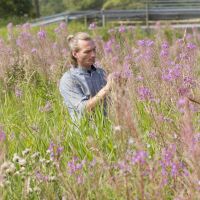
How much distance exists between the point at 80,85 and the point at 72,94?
0.16 meters

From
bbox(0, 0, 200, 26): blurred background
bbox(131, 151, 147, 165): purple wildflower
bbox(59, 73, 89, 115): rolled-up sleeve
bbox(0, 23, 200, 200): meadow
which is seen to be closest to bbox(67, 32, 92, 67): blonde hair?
bbox(59, 73, 89, 115): rolled-up sleeve

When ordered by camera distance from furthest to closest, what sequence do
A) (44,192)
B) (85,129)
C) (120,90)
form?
(85,129)
(44,192)
(120,90)

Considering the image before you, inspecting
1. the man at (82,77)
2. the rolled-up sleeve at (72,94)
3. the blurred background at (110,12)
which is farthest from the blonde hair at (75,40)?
the blurred background at (110,12)

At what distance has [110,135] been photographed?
3.63 meters

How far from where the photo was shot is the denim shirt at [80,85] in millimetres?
4812

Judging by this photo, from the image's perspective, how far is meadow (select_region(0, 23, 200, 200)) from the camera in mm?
2270

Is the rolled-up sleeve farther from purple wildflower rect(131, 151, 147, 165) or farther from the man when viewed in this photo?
purple wildflower rect(131, 151, 147, 165)

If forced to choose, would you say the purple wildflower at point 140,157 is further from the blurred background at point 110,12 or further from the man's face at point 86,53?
the blurred background at point 110,12

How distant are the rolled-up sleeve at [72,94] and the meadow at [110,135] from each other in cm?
10

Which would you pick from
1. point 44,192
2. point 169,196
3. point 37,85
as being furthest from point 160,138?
point 37,85

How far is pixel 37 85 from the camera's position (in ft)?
22.1

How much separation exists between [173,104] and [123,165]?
1433mm

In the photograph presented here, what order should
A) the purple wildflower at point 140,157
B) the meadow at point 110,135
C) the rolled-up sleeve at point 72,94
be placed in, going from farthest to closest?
the rolled-up sleeve at point 72,94 → the meadow at point 110,135 → the purple wildflower at point 140,157

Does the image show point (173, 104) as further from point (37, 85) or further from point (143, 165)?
point (37, 85)
